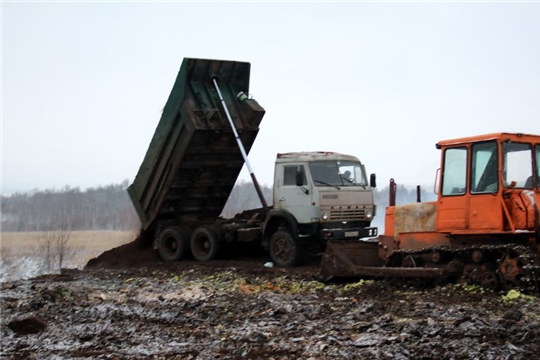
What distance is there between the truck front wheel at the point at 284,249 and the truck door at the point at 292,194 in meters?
0.45

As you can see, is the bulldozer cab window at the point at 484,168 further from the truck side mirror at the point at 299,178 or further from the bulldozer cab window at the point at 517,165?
the truck side mirror at the point at 299,178

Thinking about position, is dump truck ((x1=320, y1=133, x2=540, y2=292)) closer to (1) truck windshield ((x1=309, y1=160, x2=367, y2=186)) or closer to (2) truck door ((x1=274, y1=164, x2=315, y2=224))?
(2) truck door ((x1=274, y1=164, x2=315, y2=224))

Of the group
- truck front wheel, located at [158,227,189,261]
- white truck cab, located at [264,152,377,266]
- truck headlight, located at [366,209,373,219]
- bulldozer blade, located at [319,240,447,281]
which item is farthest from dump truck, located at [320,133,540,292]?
truck front wheel, located at [158,227,189,261]

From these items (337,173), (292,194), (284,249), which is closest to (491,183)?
(337,173)

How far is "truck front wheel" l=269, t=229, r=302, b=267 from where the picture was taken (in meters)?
17.5

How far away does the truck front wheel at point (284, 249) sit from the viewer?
1747cm

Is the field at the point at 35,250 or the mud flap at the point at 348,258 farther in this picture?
the field at the point at 35,250

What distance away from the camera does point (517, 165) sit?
12203 millimetres

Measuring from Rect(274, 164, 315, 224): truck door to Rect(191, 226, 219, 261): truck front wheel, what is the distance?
1776mm

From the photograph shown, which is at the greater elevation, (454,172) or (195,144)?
(195,144)

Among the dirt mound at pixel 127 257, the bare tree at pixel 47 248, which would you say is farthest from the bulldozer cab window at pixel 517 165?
the bare tree at pixel 47 248

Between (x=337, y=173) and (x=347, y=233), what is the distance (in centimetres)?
125

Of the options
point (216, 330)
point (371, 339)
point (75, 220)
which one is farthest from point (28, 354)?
point (75, 220)

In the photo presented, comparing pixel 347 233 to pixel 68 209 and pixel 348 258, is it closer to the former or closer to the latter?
pixel 348 258
